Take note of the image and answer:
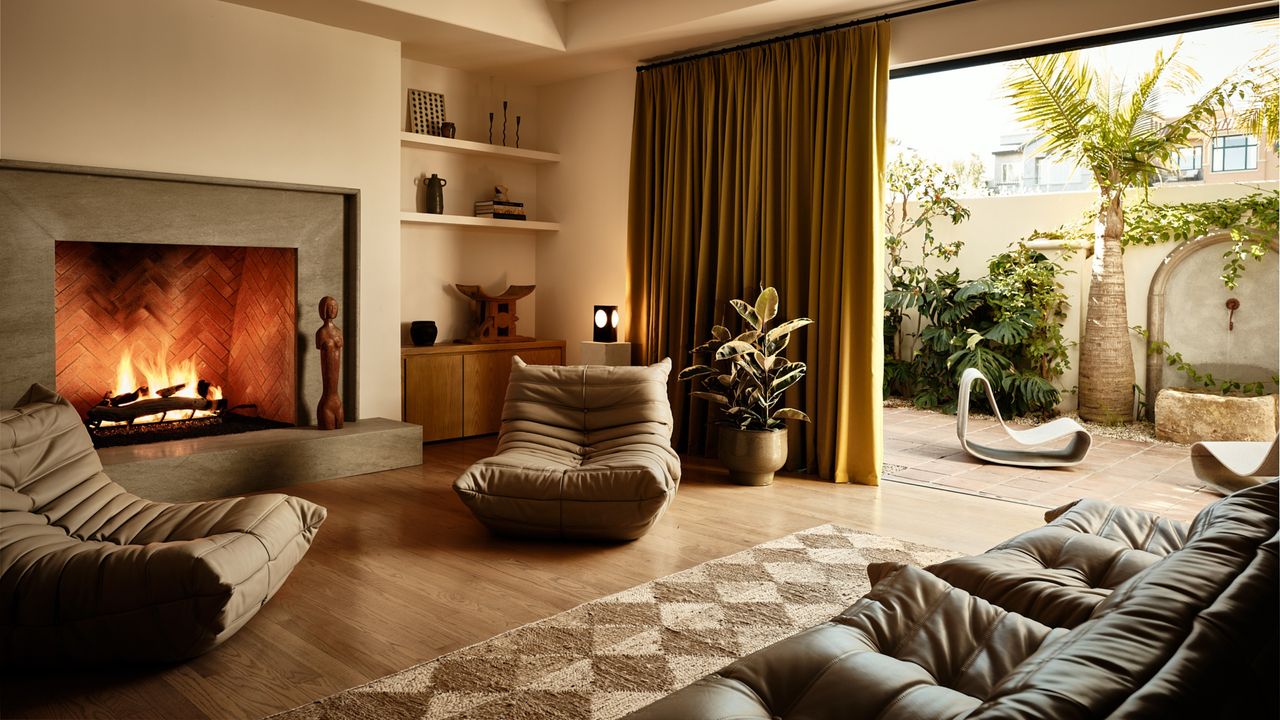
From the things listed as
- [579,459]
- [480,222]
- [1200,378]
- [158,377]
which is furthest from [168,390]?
[1200,378]

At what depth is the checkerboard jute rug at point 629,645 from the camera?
2.29 meters

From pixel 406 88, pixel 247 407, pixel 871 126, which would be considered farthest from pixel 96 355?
pixel 871 126

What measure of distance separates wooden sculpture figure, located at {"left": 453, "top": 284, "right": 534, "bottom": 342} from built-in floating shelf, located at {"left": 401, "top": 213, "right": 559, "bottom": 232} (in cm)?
44

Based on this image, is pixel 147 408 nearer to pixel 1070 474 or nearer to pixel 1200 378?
pixel 1070 474

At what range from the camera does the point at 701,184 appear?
18.4ft

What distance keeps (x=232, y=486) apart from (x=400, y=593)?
6.00ft

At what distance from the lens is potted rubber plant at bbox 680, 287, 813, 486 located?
4789mm

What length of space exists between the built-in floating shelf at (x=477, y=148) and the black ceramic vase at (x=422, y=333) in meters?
1.17

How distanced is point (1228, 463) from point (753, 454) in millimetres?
2353

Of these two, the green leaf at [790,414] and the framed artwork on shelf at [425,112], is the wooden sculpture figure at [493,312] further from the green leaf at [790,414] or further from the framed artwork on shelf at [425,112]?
the green leaf at [790,414]

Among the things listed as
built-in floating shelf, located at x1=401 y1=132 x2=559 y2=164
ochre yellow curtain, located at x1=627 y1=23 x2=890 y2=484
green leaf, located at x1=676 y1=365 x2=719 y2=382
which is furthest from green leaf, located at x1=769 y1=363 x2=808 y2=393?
built-in floating shelf, located at x1=401 y1=132 x2=559 y2=164

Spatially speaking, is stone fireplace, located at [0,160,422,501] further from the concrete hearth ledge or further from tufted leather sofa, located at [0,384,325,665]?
tufted leather sofa, located at [0,384,325,665]

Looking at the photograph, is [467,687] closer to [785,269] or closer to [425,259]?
[785,269]

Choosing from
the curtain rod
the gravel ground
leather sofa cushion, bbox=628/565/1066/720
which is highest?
the curtain rod
